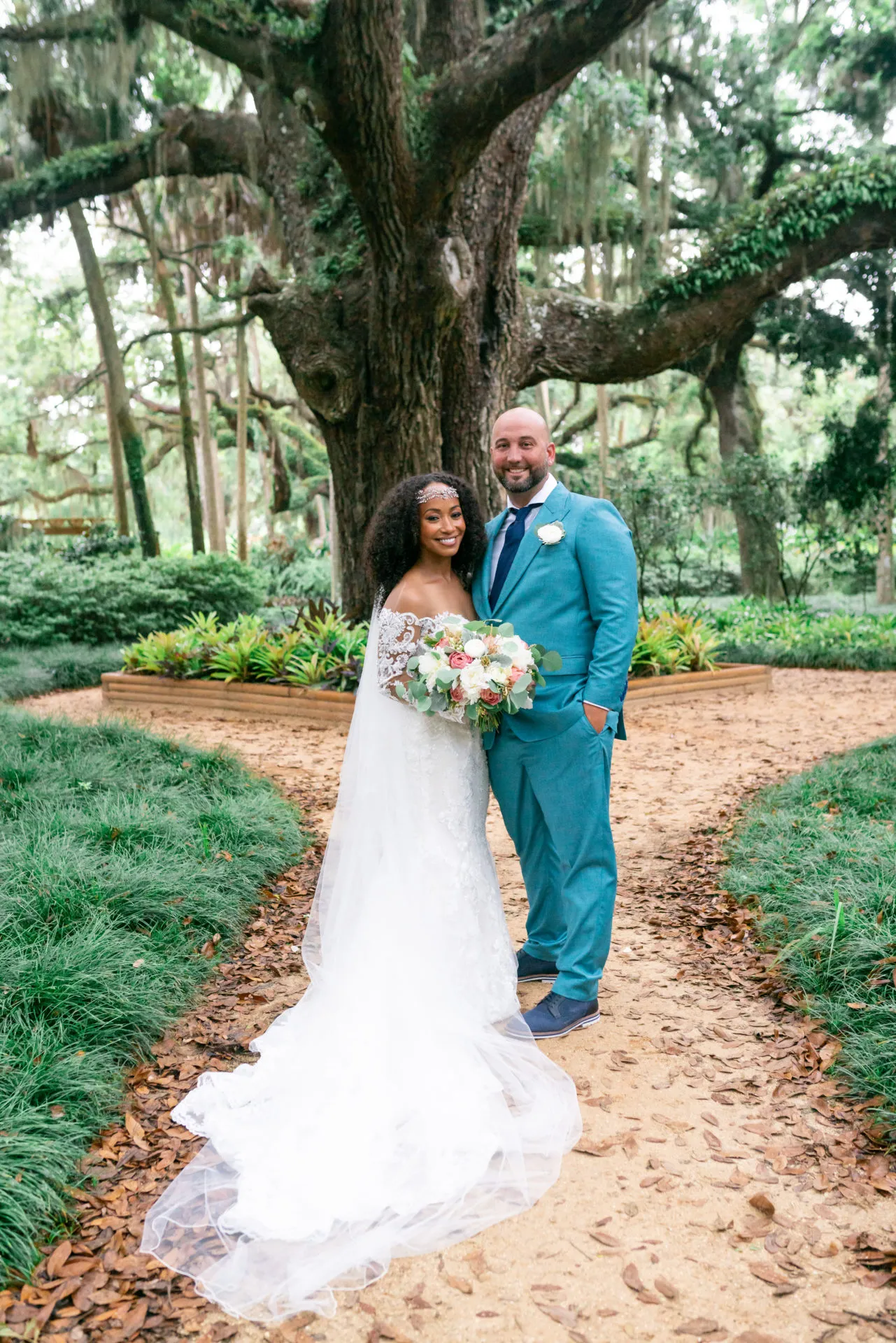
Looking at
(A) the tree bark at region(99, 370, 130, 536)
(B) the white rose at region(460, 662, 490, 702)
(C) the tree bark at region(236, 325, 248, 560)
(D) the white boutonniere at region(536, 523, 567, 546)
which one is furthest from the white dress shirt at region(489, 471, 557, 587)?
(A) the tree bark at region(99, 370, 130, 536)

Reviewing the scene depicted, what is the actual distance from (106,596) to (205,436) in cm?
553

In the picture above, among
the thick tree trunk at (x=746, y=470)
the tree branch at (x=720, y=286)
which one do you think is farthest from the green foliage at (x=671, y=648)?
the thick tree trunk at (x=746, y=470)

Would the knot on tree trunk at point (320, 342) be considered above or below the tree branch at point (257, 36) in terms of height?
below

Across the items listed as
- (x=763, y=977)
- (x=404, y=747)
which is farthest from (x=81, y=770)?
(x=763, y=977)

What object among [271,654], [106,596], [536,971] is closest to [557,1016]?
[536,971]

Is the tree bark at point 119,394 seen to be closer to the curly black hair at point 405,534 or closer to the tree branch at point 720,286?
the tree branch at point 720,286

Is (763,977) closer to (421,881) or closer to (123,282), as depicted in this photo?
(421,881)

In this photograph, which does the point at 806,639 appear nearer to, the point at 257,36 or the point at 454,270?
the point at 454,270

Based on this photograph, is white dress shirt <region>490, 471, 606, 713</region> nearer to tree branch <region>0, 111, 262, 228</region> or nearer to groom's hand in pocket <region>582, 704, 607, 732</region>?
groom's hand in pocket <region>582, 704, 607, 732</region>

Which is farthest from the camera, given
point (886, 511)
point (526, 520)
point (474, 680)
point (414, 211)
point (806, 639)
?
point (886, 511)

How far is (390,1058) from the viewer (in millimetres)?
2871

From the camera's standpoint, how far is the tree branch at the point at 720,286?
9844 millimetres

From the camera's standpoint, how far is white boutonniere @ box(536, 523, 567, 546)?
3336 mm

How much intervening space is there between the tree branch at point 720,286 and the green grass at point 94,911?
19.3 ft
